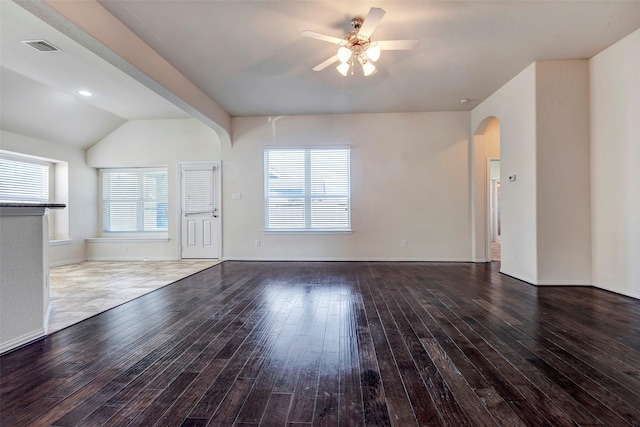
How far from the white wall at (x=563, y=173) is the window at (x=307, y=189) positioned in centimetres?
307

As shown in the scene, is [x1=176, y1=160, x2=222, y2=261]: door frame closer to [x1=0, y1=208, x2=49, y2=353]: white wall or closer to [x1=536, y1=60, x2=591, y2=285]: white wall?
[x1=0, y1=208, x2=49, y2=353]: white wall

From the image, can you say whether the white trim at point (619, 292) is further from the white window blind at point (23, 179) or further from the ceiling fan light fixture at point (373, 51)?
the white window blind at point (23, 179)

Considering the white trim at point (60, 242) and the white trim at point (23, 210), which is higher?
the white trim at point (23, 210)

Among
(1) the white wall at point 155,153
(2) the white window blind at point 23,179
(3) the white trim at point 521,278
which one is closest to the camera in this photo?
(3) the white trim at point 521,278

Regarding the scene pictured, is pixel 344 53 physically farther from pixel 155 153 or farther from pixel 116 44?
pixel 155 153

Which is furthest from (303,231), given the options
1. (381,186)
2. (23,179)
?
(23,179)

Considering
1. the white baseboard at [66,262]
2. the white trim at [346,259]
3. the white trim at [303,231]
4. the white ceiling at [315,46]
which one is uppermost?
the white ceiling at [315,46]

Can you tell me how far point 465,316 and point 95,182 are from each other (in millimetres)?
7521

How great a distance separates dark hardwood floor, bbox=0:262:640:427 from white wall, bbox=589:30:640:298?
0.41 metres

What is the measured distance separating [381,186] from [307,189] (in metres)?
1.46

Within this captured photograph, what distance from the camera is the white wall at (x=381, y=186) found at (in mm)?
5645

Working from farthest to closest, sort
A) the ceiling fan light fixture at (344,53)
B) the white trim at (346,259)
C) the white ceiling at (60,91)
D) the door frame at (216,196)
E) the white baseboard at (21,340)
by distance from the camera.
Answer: the door frame at (216,196), the white trim at (346,259), the white ceiling at (60,91), the ceiling fan light fixture at (344,53), the white baseboard at (21,340)

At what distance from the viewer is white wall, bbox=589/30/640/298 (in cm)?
318

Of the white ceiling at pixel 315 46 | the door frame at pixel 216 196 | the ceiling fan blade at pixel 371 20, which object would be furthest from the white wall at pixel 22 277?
the door frame at pixel 216 196
